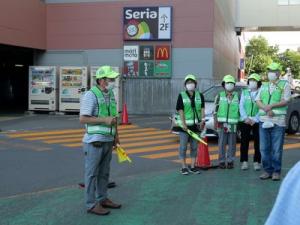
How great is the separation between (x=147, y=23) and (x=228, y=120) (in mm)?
15339

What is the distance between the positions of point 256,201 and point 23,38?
1828 centimetres

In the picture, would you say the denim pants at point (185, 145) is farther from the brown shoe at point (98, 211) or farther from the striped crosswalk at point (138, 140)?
the brown shoe at point (98, 211)

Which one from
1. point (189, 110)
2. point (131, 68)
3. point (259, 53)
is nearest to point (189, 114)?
point (189, 110)

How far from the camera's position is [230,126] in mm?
9773

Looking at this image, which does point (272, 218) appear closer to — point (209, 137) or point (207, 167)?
point (207, 167)

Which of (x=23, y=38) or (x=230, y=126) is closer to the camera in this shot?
(x=230, y=126)

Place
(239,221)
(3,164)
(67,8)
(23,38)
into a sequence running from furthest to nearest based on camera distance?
(67,8) → (23,38) → (3,164) → (239,221)

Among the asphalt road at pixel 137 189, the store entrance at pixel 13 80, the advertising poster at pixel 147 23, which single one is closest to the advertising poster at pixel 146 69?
the advertising poster at pixel 147 23

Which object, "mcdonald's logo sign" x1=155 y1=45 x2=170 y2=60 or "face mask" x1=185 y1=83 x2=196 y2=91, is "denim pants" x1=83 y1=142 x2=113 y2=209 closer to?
"face mask" x1=185 y1=83 x2=196 y2=91

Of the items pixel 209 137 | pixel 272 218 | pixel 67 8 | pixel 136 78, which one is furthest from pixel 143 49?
pixel 272 218

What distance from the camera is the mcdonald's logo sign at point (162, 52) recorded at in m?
24.2

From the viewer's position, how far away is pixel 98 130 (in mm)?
6176

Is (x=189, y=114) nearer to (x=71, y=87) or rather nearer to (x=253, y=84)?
Answer: (x=253, y=84)

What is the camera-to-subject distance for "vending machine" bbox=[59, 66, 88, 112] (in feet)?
76.4
